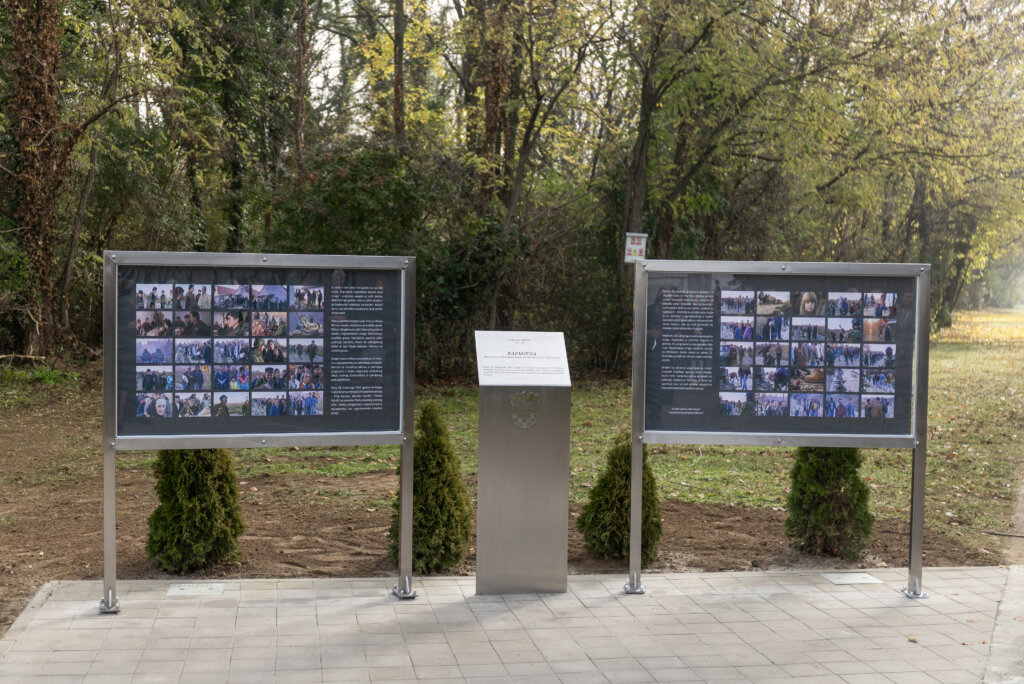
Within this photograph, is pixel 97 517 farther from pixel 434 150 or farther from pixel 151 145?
pixel 151 145

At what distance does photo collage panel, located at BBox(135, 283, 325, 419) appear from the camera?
5.82 m

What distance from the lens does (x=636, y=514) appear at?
640 centimetres

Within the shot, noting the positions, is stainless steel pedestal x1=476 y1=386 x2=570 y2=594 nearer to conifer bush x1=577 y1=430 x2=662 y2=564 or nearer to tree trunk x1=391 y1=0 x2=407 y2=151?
conifer bush x1=577 y1=430 x2=662 y2=564

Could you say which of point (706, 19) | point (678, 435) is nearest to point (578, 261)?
point (706, 19)

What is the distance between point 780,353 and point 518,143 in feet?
51.0

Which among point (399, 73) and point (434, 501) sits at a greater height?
point (399, 73)

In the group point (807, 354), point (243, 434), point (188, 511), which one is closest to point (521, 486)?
point (243, 434)

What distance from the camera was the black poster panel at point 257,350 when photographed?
580 centimetres

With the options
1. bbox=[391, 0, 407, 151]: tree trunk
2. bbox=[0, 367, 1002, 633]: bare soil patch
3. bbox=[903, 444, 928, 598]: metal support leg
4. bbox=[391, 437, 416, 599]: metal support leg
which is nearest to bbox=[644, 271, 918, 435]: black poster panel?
bbox=[903, 444, 928, 598]: metal support leg

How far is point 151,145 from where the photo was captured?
800 inches

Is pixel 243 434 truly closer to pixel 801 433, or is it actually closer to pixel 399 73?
pixel 801 433

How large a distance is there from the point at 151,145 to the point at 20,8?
4792 mm

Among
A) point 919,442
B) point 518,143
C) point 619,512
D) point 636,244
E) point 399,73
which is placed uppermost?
point 399,73

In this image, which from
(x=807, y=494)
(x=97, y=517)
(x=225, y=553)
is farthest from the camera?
(x=97, y=517)
